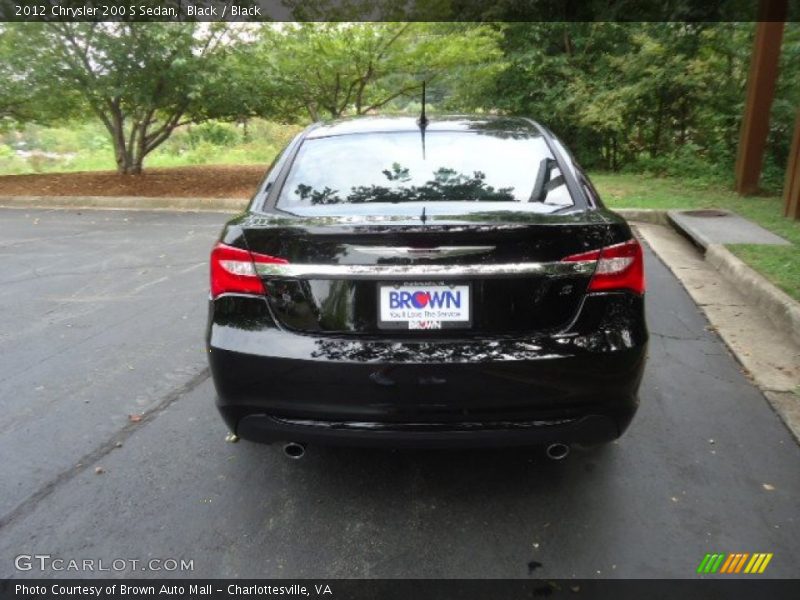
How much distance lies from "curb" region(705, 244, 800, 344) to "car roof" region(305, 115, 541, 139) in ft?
8.17

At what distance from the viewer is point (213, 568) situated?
219 cm

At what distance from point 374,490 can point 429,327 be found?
2.87 feet

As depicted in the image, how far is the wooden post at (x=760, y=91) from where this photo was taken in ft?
31.7

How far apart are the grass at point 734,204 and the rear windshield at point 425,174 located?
3.00 m

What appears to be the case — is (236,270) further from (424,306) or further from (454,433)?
(454,433)

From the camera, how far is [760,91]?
1012cm

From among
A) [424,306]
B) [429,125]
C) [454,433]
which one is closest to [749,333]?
[429,125]

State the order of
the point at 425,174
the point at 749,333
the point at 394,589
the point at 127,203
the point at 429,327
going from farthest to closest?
1. the point at 127,203
2. the point at 749,333
3. the point at 425,174
4. the point at 429,327
5. the point at 394,589

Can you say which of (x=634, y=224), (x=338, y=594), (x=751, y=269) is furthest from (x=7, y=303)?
(x=634, y=224)

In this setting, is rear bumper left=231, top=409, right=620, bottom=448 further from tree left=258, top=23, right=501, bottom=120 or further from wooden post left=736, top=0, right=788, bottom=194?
tree left=258, top=23, right=501, bottom=120

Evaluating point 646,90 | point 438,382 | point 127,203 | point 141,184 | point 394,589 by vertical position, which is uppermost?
point 646,90

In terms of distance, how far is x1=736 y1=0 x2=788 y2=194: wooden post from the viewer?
380 inches

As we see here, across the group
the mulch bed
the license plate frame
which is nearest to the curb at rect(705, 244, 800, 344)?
the license plate frame

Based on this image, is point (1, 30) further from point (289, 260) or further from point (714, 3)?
point (714, 3)
